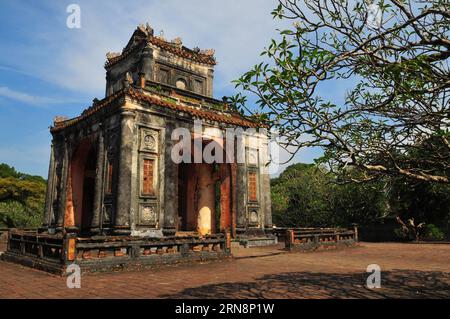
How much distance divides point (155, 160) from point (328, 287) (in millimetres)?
10508

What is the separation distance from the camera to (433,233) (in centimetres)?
2164

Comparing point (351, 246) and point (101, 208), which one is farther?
point (351, 246)

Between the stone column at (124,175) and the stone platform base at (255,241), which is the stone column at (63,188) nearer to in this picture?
the stone column at (124,175)

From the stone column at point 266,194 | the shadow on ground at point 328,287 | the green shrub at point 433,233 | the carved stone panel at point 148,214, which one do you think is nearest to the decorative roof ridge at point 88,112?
the carved stone panel at point 148,214

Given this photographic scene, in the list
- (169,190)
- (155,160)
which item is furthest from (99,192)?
(169,190)

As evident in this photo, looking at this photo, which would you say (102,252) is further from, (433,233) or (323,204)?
(323,204)

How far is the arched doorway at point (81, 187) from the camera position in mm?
19266

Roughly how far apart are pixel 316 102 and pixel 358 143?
1.51m

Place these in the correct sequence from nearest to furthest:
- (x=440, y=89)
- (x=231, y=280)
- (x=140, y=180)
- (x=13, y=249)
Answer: (x=440, y=89) → (x=231, y=280) → (x=13, y=249) → (x=140, y=180)

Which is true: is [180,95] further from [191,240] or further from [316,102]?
[316,102]

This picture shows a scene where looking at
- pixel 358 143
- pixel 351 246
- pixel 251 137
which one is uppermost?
pixel 251 137

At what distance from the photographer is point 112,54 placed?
24656 millimetres

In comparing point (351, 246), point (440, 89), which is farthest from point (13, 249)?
point (351, 246)

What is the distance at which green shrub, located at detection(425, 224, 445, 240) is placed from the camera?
21531mm
